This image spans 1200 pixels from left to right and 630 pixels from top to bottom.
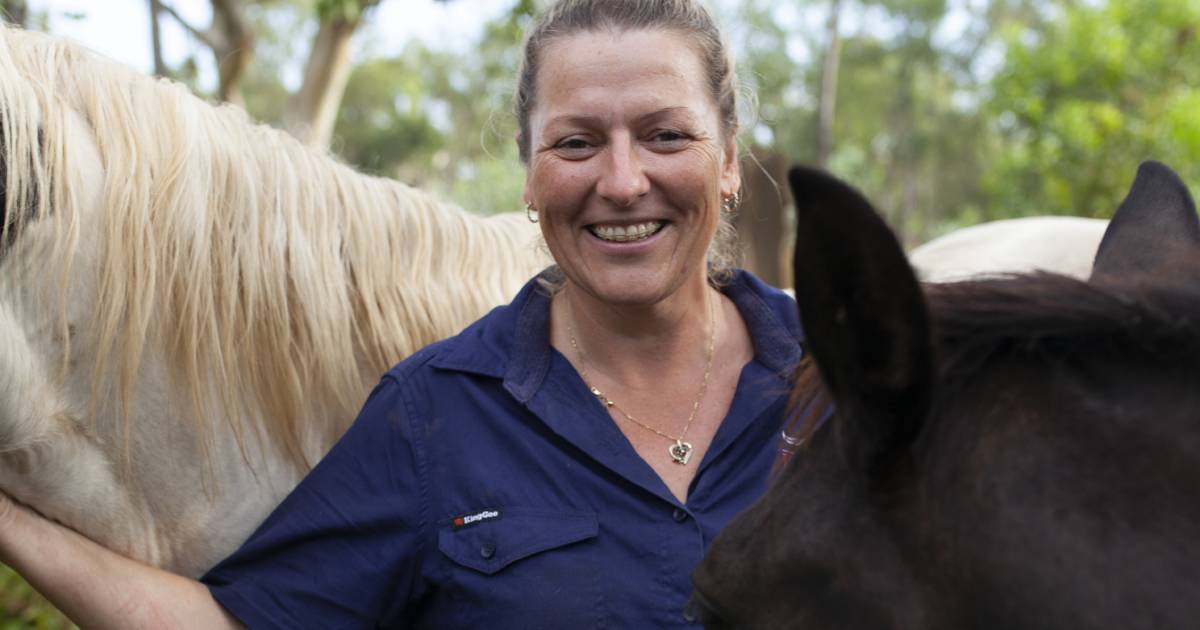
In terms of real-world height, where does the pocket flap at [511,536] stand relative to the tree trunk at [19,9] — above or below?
below

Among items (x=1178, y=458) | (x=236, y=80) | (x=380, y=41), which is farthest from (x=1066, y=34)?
(x=380, y=41)

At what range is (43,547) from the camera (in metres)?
1.83

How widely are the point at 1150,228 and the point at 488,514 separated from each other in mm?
1120

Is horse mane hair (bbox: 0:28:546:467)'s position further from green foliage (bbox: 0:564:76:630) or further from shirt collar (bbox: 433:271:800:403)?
green foliage (bbox: 0:564:76:630)

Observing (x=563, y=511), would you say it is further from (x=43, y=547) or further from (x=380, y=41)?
(x=380, y=41)

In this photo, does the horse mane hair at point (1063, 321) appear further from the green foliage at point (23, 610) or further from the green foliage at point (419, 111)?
the green foliage at point (419, 111)

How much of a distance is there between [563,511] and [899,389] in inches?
39.3

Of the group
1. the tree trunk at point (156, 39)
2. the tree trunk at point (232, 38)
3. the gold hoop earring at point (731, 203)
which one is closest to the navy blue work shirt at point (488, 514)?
the gold hoop earring at point (731, 203)

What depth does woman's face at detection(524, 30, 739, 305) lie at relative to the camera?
1.93 metres

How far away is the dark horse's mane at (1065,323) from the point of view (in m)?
0.97

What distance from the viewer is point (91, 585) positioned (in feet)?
5.98

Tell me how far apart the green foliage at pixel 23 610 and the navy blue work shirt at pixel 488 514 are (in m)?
2.07

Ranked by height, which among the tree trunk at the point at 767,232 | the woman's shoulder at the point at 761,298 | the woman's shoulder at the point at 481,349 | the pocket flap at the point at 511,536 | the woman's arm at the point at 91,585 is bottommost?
the tree trunk at the point at 767,232

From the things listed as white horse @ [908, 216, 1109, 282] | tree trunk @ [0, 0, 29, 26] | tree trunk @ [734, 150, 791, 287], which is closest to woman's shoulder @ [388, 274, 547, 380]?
white horse @ [908, 216, 1109, 282]
